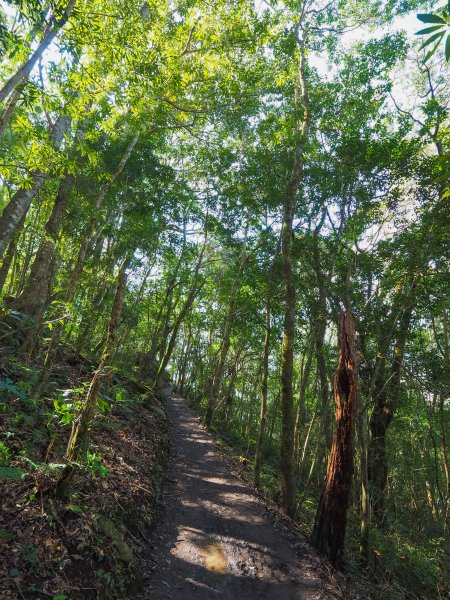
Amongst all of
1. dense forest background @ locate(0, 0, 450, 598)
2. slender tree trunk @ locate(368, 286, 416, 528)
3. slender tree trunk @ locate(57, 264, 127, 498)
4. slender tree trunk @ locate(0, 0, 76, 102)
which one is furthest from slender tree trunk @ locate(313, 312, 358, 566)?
slender tree trunk @ locate(0, 0, 76, 102)

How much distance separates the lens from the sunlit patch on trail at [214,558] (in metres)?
5.43

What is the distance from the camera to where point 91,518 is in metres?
4.51

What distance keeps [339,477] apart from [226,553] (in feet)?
8.39

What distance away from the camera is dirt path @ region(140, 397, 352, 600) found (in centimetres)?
503

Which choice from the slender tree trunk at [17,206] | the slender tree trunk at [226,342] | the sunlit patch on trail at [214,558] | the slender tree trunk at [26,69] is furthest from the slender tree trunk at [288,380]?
the slender tree trunk at [26,69]

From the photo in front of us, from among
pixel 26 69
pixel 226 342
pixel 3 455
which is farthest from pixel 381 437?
pixel 26 69

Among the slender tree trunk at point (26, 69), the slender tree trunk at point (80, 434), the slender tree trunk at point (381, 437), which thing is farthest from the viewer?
the slender tree trunk at point (381, 437)

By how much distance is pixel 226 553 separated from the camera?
587 cm

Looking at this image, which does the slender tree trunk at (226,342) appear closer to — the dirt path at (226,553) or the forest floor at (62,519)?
the dirt path at (226,553)

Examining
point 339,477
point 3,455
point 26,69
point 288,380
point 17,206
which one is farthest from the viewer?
point 288,380

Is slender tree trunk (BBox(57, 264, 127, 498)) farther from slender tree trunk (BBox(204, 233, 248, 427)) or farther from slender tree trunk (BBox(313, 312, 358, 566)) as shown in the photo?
slender tree trunk (BBox(204, 233, 248, 427))

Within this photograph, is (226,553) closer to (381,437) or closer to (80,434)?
(80,434)

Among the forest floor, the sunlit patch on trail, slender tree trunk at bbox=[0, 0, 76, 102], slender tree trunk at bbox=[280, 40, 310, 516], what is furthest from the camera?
slender tree trunk at bbox=[280, 40, 310, 516]

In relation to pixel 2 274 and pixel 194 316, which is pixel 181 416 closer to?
pixel 194 316
